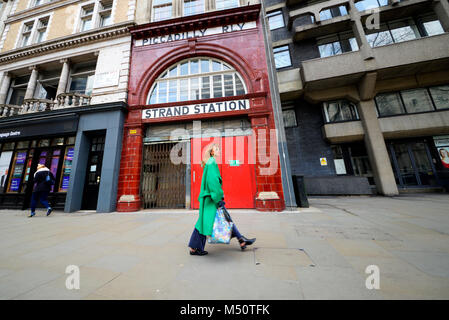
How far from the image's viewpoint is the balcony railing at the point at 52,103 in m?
7.91

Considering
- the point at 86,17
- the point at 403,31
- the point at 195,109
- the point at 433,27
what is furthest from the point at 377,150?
the point at 86,17

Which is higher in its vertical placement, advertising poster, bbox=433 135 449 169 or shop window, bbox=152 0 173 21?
shop window, bbox=152 0 173 21

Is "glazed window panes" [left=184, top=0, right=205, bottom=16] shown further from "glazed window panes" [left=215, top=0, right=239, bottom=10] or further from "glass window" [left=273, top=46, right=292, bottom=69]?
"glass window" [left=273, top=46, right=292, bottom=69]

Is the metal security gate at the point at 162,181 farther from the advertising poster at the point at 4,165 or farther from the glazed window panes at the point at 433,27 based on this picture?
the glazed window panes at the point at 433,27

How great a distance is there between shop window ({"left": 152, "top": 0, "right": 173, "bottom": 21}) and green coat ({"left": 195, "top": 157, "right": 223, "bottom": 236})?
10.7 metres

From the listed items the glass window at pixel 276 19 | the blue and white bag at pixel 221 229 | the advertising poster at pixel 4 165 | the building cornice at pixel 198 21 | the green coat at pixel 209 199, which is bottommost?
the blue and white bag at pixel 221 229

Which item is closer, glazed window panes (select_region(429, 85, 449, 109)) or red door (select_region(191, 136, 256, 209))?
red door (select_region(191, 136, 256, 209))

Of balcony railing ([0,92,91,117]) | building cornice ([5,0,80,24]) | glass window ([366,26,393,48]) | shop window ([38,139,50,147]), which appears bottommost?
shop window ([38,139,50,147])

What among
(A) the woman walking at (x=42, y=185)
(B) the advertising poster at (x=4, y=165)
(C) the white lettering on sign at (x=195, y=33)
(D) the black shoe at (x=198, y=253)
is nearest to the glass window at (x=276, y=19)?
(C) the white lettering on sign at (x=195, y=33)

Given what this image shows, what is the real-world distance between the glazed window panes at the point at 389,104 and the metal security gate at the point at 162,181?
Result: 1329 cm

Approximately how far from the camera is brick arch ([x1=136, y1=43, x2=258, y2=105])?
7309 millimetres

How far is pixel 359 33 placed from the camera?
33.1 ft

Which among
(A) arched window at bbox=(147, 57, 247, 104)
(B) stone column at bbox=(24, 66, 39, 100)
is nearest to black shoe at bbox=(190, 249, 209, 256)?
(A) arched window at bbox=(147, 57, 247, 104)

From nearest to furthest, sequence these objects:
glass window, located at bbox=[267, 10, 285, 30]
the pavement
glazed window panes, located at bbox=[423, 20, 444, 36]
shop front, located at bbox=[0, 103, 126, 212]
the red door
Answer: the pavement → the red door → shop front, located at bbox=[0, 103, 126, 212] → glazed window panes, located at bbox=[423, 20, 444, 36] → glass window, located at bbox=[267, 10, 285, 30]
